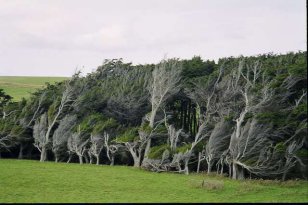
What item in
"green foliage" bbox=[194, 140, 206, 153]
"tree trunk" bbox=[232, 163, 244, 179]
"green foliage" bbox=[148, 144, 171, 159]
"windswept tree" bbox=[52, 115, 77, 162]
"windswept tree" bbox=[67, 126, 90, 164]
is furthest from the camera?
"windswept tree" bbox=[52, 115, 77, 162]

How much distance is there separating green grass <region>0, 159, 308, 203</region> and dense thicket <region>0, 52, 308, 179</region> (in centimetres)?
378

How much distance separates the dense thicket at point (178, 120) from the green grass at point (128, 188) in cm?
378

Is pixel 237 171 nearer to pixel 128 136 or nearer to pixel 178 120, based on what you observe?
pixel 128 136

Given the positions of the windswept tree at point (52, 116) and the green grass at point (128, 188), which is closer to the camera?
the green grass at point (128, 188)

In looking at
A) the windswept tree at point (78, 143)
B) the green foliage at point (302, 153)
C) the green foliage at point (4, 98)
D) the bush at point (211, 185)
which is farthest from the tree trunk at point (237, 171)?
the green foliage at point (4, 98)

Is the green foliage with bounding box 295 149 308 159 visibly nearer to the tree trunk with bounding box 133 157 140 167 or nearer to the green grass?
the green grass

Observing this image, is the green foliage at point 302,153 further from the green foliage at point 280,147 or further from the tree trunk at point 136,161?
the tree trunk at point 136,161

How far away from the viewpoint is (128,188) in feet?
113

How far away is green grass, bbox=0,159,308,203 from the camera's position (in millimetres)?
30109

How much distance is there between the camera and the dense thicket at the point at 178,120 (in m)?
42.3

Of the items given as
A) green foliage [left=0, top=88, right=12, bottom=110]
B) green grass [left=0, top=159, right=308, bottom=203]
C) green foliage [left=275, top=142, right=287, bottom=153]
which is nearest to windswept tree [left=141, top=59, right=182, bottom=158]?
green grass [left=0, top=159, right=308, bottom=203]

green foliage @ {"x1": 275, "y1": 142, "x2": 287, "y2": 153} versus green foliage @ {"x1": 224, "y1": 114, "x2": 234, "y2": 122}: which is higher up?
green foliage @ {"x1": 224, "y1": 114, "x2": 234, "y2": 122}

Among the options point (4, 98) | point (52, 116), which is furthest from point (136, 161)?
point (4, 98)

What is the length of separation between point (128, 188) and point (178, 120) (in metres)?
28.3
